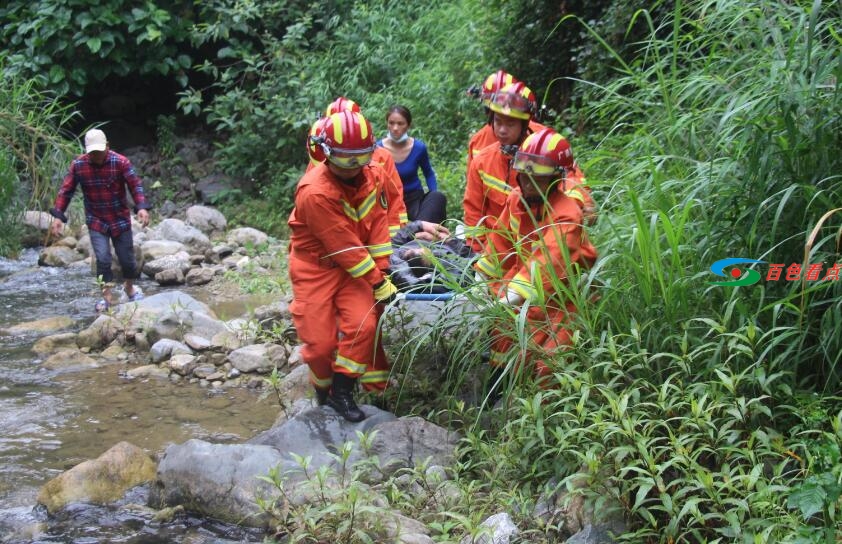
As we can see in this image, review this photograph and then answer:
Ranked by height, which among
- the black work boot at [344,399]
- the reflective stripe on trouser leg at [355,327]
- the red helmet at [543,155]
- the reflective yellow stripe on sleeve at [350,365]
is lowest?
the black work boot at [344,399]

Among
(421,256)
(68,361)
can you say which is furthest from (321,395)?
(68,361)

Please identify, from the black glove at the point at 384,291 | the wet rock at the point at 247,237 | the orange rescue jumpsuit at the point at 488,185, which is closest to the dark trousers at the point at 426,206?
the orange rescue jumpsuit at the point at 488,185

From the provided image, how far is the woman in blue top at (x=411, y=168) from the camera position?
6957 millimetres

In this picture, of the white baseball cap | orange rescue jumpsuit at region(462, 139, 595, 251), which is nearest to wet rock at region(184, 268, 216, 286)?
the white baseball cap

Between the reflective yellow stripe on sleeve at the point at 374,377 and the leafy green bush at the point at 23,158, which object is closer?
the reflective yellow stripe on sleeve at the point at 374,377

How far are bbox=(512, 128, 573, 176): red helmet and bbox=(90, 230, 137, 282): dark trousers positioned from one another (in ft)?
16.0

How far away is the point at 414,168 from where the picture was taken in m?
7.07

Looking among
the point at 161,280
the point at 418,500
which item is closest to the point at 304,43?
the point at 161,280

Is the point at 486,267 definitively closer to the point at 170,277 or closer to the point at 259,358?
the point at 259,358

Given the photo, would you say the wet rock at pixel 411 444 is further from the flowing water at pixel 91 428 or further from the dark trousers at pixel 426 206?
the dark trousers at pixel 426 206

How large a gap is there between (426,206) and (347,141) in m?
2.61

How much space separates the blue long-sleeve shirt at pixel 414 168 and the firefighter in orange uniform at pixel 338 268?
90.7 inches

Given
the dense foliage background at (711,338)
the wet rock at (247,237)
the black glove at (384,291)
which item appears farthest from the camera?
the wet rock at (247,237)

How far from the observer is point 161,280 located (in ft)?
30.3
